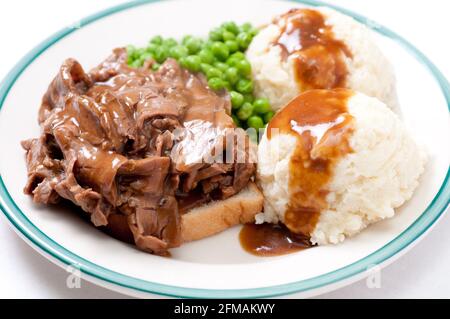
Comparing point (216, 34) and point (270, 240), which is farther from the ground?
point (216, 34)

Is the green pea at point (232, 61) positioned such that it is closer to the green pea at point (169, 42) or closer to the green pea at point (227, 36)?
the green pea at point (227, 36)

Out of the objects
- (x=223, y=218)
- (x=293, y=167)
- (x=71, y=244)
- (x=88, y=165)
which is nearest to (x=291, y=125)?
(x=293, y=167)

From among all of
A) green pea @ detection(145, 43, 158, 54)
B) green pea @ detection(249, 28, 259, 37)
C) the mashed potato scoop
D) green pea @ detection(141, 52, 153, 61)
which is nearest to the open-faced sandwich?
the mashed potato scoop

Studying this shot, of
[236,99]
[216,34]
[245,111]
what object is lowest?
[245,111]

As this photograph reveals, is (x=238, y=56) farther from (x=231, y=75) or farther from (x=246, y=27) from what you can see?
(x=246, y=27)

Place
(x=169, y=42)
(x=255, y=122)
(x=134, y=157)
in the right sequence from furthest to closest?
(x=169, y=42), (x=255, y=122), (x=134, y=157)

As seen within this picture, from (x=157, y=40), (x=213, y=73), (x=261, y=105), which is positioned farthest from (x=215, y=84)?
(x=157, y=40)

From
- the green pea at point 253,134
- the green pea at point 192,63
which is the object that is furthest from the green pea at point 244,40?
the green pea at point 253,134
